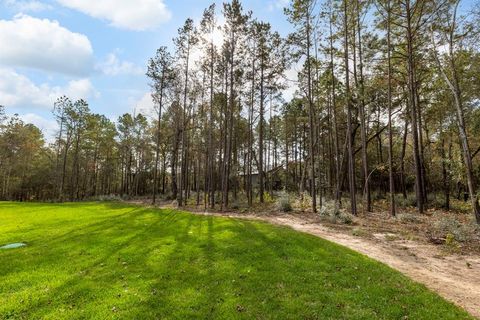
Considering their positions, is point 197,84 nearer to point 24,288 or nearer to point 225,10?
point 225,10

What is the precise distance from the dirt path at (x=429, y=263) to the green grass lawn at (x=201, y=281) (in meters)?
0.57

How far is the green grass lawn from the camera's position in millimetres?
5098

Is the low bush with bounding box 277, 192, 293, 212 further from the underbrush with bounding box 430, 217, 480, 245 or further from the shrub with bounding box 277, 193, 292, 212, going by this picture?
the underbrush with bounding box 430, 217, 480, 245

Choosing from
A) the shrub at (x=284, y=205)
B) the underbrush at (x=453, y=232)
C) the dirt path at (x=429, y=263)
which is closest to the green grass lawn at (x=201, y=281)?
the dirt path at (x=429, y=263)

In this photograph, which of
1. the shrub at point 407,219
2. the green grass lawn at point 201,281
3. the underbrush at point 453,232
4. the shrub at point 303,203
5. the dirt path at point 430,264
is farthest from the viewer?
the shrub at point 303,203

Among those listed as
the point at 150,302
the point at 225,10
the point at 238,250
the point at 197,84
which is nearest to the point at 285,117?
the point at 197,84

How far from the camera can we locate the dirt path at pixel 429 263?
19.8ft

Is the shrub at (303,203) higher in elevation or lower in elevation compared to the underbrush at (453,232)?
higher

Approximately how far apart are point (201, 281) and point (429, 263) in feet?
20.9

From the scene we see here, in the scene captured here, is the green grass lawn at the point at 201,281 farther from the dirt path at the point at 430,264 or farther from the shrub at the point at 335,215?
the shrub at the point at 335,215

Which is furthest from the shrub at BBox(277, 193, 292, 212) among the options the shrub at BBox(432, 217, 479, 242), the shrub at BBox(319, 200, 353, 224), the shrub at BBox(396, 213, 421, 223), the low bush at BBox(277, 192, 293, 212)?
A: the shrub at BBox(432, 217, 479, 242)

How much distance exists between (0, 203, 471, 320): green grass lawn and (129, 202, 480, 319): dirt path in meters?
0.57

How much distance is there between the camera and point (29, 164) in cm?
4450

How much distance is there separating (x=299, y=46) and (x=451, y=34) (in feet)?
27.7
